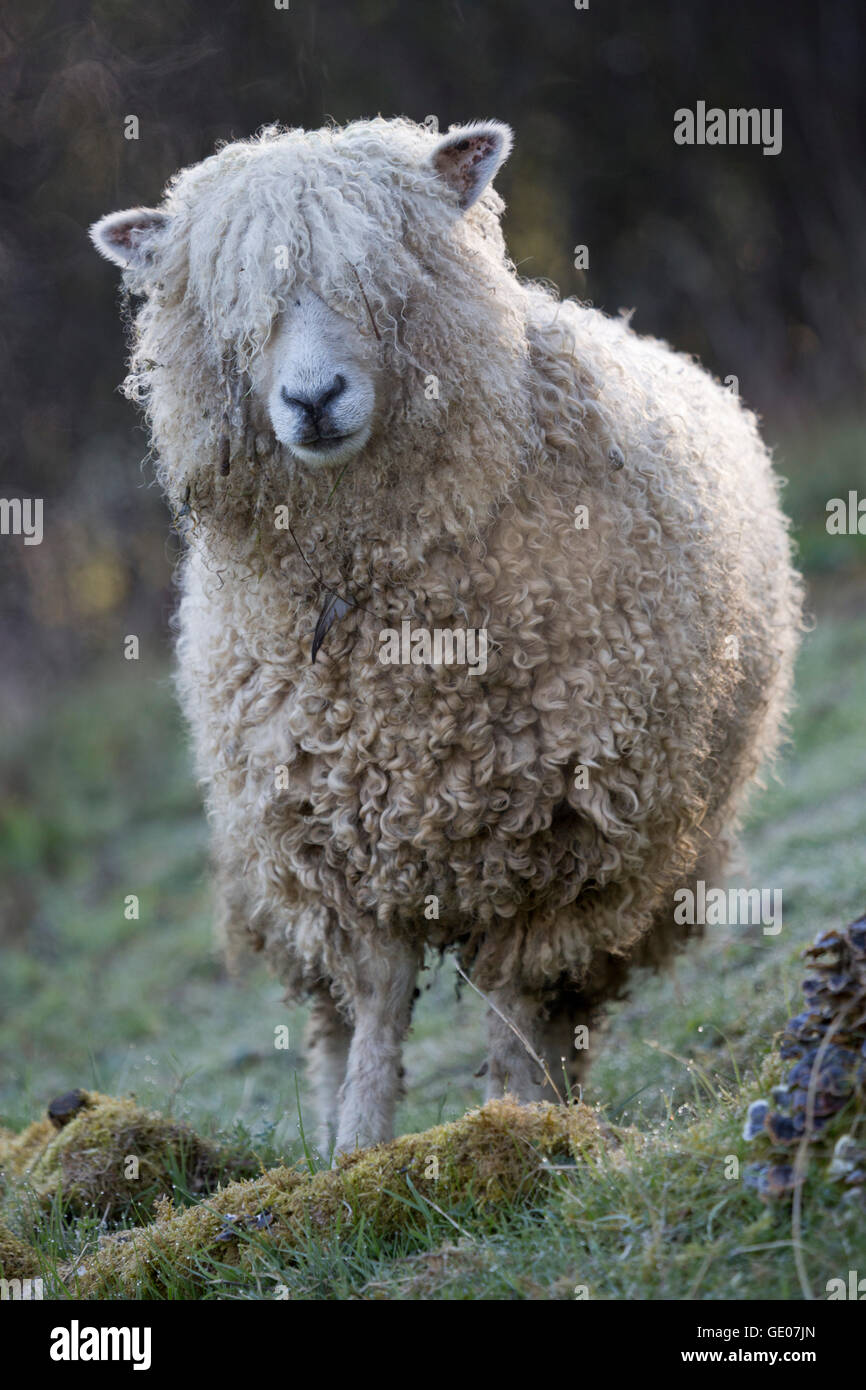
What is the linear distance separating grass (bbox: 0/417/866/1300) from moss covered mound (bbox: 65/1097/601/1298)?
0.03 m

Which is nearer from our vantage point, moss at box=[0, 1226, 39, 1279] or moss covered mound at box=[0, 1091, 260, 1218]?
Answer: moss at box=[0, 1226, 39, 1279]

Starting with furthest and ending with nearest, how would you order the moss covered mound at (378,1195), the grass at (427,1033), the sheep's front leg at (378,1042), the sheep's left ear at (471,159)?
1. the sheep's front leg at (378,1042)
2. the sheep's left ear at (471,159)
3. the moss covered mound at (378,1195)
4. the grass at (427,1033)

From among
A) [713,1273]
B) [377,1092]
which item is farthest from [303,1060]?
[713,1273]

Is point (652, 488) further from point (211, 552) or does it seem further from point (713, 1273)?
point (713, 1273)

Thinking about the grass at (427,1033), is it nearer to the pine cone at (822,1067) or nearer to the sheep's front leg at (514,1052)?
the pine cone at (822,1067)

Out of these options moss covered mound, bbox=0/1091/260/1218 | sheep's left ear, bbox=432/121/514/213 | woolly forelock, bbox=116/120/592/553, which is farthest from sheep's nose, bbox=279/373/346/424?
moss covered mound, bbox=0/1091/260/1218

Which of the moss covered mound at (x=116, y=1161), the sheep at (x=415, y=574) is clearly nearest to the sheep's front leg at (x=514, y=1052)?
the sheep at (x=415, y=574)

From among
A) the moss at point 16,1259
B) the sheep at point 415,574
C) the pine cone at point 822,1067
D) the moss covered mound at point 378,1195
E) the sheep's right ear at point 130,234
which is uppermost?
the sheep's right ear at point 130,234

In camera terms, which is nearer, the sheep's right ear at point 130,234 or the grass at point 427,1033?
the grass at point 427,1033

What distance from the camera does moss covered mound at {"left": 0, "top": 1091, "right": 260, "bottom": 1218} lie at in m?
3.75

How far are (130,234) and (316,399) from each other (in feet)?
2.81

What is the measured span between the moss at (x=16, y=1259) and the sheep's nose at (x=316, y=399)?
2.05 metres

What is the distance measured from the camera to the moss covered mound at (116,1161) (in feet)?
12.3

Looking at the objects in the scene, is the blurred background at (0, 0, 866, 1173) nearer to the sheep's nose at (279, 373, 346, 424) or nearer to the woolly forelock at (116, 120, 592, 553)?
the woolly forelock at (116, 120, 592, 553)
